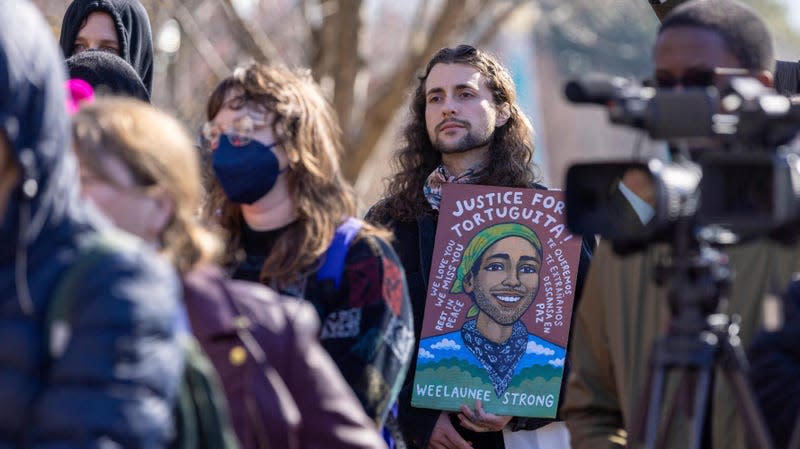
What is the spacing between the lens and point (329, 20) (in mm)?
12203

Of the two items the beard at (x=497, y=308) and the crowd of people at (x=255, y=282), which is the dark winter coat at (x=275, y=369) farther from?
the beard at (x=497, y=308)

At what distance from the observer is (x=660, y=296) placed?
388 centimetres

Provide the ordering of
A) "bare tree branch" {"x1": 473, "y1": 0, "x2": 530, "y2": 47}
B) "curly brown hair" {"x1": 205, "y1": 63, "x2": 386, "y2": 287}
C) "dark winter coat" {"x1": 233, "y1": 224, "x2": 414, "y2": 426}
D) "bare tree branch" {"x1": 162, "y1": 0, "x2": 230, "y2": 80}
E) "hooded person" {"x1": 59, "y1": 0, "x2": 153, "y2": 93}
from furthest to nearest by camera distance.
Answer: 1. "bare tree branch" {"x1": 473, "y1": 0, "x2": 530, "y2": 47}
2. "bare tree branch" {"x1": 162, "y1": 0, "x2": 230, "y2": 80}
3. "hooded person" {"x1": 59, "y1": 0, "x2": 153, "y2": 93}
4. "curly brown hair" {"x1": 205, "y1": 63, "x2": 386, "y2": 287}
5. "dark winter coat" {"x1": 233, "y1": 224, "x2": 414, "y2": 426}

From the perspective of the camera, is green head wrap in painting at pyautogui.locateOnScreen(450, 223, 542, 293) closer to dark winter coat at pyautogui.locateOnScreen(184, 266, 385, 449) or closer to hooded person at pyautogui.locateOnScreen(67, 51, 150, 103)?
hooded person at pyautogui.locateOnScreen(67, 51, 150, 103)

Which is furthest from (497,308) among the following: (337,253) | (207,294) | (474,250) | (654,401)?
(654,401)

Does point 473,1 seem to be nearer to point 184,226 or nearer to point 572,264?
point 572,264

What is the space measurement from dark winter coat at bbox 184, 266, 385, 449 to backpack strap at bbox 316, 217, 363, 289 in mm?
661

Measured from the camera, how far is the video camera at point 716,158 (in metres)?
3.20

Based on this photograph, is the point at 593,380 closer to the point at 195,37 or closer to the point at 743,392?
the point at 743,392

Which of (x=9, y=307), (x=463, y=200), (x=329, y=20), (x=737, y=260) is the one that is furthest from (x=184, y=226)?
(x=329, y=20)

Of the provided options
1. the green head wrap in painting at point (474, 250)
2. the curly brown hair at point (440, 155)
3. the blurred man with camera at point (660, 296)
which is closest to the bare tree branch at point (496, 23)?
the curly brown hair at point (440, 155)

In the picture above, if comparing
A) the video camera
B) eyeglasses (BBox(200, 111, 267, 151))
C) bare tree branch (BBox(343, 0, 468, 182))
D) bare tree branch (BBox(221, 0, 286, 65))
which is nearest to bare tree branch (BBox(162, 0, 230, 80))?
bare tree branch (BBox(221, 0, 286, 65))

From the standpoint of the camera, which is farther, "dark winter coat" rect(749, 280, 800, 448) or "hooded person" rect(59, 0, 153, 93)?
"hooded person" rect(59, 0, 153, 93)

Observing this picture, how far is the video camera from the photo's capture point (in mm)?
3203
